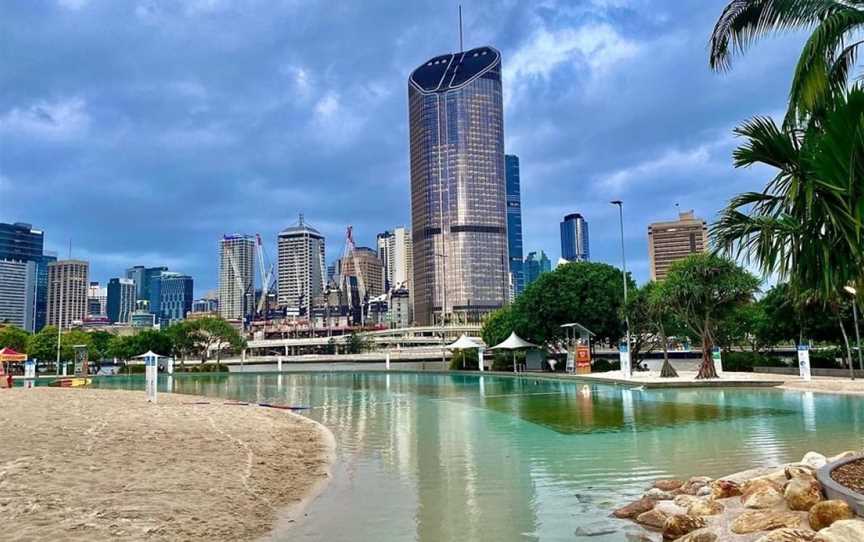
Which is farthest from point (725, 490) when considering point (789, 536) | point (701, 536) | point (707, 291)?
point (707, 291)

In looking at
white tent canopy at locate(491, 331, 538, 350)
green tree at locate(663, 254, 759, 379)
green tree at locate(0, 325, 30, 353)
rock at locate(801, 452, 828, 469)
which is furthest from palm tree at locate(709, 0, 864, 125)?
green tree at locate(0, 325, 30, 353)

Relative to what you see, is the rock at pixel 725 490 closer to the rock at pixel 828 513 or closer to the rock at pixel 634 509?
the rock at pixel 634 509

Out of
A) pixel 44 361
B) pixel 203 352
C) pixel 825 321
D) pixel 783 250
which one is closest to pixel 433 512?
pixel 783 250

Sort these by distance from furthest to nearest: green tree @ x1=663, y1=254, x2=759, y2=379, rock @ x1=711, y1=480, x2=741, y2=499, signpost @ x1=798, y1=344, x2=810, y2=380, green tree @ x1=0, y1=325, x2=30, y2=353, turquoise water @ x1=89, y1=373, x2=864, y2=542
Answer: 1. green tree @ x1=0, y1=325, x2=30, y2=353
2. green tree @ x1=663, y1=254, x2=759, y2=379
3. signpost @ x1=798, y1=344, x2=810, y2=380
4. turquoise water @ x1=89, y1=373, x2=864, y2=542
5. rock @ x1=711, y1=480, x2=741, y2=499

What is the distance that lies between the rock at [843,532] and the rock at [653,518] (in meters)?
2.14

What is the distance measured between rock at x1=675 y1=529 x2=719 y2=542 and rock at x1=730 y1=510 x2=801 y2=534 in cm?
25

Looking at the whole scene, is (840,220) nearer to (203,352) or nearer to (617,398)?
(617,398)

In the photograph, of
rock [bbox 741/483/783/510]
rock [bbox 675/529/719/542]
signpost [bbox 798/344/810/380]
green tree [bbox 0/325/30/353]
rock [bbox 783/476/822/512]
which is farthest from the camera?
green tree [bbox 0/325/30/353]

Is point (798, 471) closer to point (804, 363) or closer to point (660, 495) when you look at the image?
point (660, 495)

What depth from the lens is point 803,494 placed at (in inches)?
253

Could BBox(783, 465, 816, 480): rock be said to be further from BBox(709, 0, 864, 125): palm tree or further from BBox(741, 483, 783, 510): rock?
BBox(709, 0, 864, 125): palm tree

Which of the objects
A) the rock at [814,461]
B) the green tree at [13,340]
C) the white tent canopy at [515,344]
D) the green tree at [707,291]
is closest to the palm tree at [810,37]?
the rock at [814,461]

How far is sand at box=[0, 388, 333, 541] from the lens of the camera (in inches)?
286

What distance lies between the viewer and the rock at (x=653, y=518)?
7263 mm
